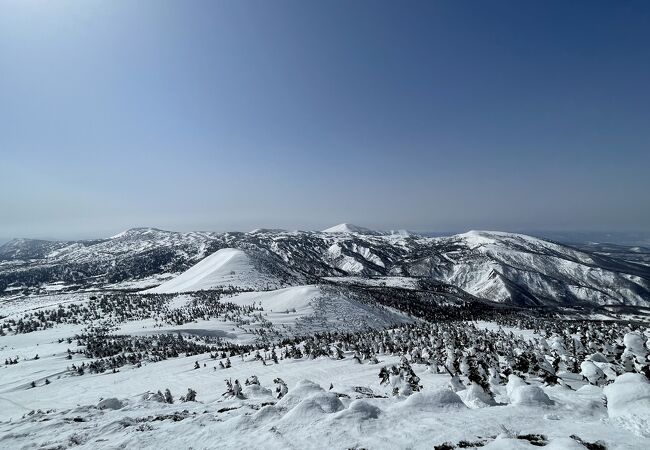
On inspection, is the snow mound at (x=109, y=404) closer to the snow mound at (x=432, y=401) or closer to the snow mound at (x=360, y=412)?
the snow mound at (x=360, y=412)

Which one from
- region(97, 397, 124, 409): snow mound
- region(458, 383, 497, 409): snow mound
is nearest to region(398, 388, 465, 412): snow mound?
region(458, 383, 497, 409): snow mound

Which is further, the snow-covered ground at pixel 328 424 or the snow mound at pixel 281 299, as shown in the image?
the snow mound at pixel 281 299

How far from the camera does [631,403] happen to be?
1367cm

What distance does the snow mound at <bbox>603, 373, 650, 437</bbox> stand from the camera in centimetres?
1260

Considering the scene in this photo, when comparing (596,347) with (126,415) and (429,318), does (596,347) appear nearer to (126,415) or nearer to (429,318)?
(126,415)

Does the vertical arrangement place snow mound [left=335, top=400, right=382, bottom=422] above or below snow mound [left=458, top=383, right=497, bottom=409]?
above

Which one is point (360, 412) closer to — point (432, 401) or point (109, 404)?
point (432, 401)

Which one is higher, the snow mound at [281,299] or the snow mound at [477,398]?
the snow mound at [477,398]

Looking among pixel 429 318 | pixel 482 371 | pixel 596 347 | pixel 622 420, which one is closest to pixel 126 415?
pixel 622 420

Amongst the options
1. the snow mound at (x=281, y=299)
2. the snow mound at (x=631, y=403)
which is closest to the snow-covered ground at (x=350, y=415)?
the snow mound at (x=631, y=403)

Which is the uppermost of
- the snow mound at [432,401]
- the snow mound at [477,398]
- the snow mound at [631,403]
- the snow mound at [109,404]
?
the snow mound at [631,403]

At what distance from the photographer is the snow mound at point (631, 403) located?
12597 millimetres

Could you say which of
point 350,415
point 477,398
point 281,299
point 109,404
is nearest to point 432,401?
point 477,398

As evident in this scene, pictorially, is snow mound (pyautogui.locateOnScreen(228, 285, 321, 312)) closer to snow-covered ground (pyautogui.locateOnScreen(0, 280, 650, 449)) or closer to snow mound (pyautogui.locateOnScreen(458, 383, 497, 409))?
snow-covered ground (pyautogui.locateOnScreen(0, 280, 650, 449))
